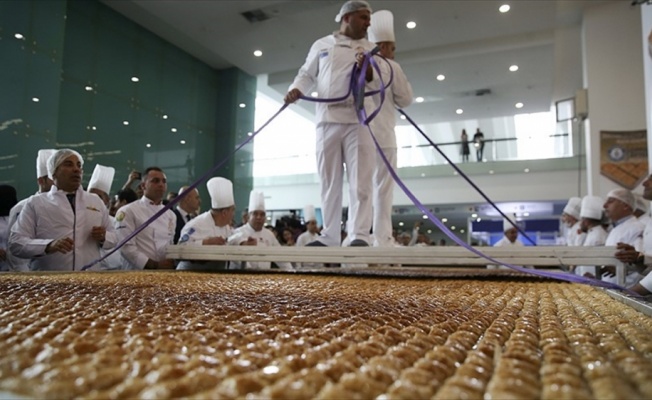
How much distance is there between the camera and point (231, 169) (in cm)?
762

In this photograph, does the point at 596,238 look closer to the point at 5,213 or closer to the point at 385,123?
the point at 385,123

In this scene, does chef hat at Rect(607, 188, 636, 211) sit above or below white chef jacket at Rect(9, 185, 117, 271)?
above

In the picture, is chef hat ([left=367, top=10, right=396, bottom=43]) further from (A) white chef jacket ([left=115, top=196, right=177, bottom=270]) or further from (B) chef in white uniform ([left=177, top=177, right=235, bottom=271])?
(A) white chef jacket ([left=115, top=196, right=177, bottom=270])

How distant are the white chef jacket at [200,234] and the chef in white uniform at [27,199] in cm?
79

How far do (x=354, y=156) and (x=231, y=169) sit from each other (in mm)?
5450

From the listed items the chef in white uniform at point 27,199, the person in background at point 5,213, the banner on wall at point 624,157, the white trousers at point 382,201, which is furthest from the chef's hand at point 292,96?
the banner on wall at point 624,157

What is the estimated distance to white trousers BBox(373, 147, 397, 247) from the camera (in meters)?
2.76

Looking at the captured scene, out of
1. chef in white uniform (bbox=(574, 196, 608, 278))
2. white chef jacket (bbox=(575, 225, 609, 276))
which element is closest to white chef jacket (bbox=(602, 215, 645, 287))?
white chef jacket (bbox=(575, 225, 609, 276))

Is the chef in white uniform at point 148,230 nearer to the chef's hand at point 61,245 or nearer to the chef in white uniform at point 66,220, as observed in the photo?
the chef in white uniform at point 66,220

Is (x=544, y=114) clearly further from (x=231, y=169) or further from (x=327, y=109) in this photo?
(x=327, y=109)

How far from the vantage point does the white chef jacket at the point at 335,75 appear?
7.92ft

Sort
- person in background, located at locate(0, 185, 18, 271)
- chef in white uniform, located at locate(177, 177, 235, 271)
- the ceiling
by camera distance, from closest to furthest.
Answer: person in background, located at locate(0, 185, 18, 271)
chef in white uniform, located at locate(177, 177, 235, 271)
the ceiling

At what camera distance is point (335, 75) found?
2432 millimetres

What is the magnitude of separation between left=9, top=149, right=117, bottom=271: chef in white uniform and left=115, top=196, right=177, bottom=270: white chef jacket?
0.58ft
